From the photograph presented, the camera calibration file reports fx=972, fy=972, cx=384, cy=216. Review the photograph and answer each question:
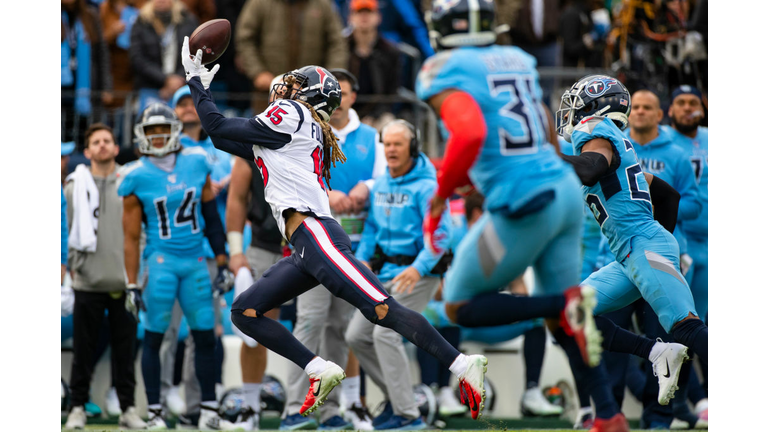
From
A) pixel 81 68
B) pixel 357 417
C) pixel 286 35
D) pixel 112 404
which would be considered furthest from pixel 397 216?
pixel 81 68

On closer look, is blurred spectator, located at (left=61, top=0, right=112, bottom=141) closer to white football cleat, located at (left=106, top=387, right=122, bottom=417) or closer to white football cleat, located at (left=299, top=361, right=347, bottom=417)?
white football cleat, located at (left=106, top=387, right=122, bottom=417)

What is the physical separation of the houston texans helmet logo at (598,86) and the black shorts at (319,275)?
55.7 inches

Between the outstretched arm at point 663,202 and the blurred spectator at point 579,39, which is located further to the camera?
the blurred spectator at point 579,39

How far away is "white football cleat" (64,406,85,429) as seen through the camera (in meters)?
6.20

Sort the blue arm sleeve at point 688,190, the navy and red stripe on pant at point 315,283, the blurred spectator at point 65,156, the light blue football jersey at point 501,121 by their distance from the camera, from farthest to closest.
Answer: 1. the blurred spectator at point 65,156
2. the blue arm sleeve at point 688,190
3. the navy and red stripe on pant at point 315,283
4. the light blue football jersey at point 501,121

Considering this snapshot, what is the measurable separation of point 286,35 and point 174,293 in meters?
3.46

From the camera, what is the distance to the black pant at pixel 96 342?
21.3 ft

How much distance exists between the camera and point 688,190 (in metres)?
6.49

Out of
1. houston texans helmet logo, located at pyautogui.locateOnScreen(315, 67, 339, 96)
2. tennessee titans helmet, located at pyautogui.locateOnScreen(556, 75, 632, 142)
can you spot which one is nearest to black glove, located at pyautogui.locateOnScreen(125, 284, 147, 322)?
houston texans helmet logo, located at pyautogui.locateOnScreen(315, 67, 339, 96)

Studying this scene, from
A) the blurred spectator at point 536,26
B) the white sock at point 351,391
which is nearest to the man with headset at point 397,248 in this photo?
the white sock at point 351,391

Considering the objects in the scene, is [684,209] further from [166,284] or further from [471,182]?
[166,284]

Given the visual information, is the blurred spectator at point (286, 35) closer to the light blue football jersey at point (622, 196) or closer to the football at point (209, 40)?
the football at point (209, 40)

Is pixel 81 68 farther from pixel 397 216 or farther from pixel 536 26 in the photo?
pixel 536 26

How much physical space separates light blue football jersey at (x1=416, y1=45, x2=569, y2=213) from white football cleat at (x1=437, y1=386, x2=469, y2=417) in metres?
3.19
